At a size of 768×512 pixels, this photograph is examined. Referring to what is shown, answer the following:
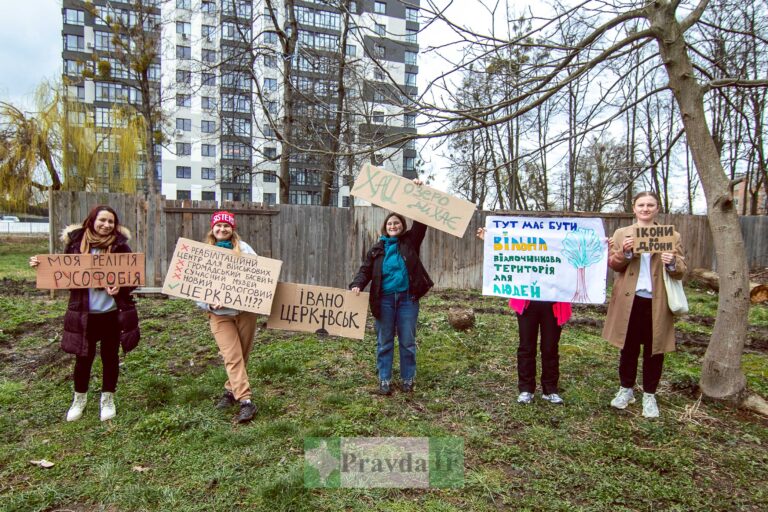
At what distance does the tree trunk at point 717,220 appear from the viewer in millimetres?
3797

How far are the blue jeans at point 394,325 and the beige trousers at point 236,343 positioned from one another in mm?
1176

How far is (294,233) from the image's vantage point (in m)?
9.45

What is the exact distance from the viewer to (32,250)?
20.5 metres

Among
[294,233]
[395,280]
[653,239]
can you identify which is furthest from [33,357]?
[653,239]

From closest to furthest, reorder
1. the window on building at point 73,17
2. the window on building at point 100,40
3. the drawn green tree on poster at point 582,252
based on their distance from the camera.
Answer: the drawn green tree on poster at point 582,252, the window on building at point 100,40, the window on building at point 73,17

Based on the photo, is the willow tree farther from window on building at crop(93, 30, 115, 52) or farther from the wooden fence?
window on building at crop(93, 30, 115, 52)

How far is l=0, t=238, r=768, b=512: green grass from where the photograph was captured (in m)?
2.64

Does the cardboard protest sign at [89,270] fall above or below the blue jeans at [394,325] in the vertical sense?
above

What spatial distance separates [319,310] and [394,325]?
72 cm

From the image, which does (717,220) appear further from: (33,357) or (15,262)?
(15,262)

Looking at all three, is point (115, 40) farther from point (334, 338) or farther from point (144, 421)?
point (144, 421)

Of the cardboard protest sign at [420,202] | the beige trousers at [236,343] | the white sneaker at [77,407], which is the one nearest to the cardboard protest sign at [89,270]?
the beige trousers at [236,343]

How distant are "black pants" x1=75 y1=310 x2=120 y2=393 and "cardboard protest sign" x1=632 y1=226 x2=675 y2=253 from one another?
171 inches

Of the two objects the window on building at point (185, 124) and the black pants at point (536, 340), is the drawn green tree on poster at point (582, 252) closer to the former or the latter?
the black pants at point (536, 340)
